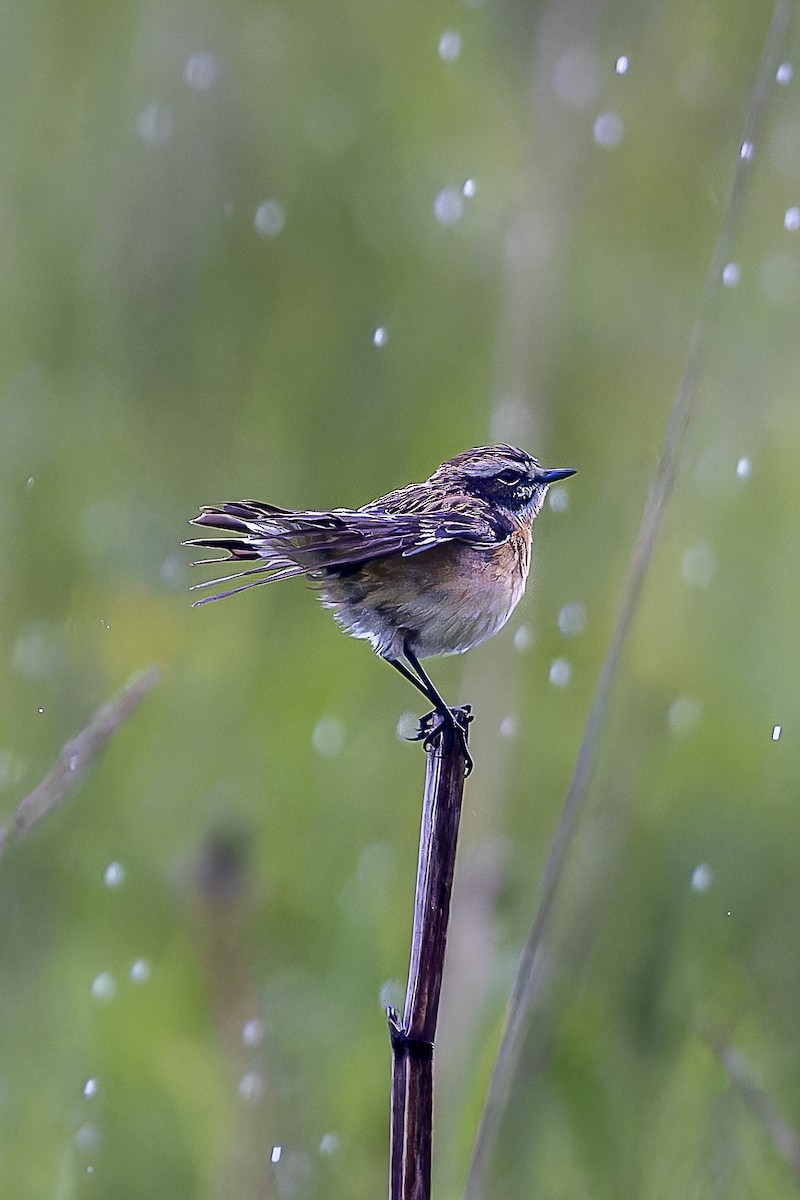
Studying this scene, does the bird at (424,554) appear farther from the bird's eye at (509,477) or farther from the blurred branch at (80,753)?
the blurred branch at (80,753)

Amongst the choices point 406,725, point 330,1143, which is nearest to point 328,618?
point 406,725

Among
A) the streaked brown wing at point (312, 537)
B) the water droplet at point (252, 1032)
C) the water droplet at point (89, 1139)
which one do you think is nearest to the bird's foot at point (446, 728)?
the streaked brown wing at point (312, 537)

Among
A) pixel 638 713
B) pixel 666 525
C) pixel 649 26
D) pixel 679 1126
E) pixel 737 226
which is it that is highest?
pixel 649 26

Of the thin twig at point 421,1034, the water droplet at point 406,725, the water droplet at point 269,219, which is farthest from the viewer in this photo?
the water droplet at point 269,219

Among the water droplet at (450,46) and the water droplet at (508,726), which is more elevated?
the water droplet at (450,46)

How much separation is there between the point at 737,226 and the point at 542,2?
9.6 inches

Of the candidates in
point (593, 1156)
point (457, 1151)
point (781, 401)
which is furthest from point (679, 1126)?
point (781, 401)

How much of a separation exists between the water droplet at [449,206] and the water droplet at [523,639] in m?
0.35

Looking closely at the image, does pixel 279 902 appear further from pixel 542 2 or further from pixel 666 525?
pixel 542 2

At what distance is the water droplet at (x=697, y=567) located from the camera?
40.7 inches

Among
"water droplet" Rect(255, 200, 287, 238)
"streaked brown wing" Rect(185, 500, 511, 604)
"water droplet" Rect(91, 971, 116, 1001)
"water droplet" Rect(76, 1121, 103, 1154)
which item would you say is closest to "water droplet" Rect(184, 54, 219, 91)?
"water droplet" Rect(255, 200, 287, 238)

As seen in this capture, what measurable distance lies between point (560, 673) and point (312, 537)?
457 mm

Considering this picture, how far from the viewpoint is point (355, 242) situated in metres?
1.04

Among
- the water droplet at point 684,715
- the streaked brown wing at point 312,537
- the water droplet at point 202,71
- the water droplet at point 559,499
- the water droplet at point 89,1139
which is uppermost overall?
the water droplet at point 202,71
